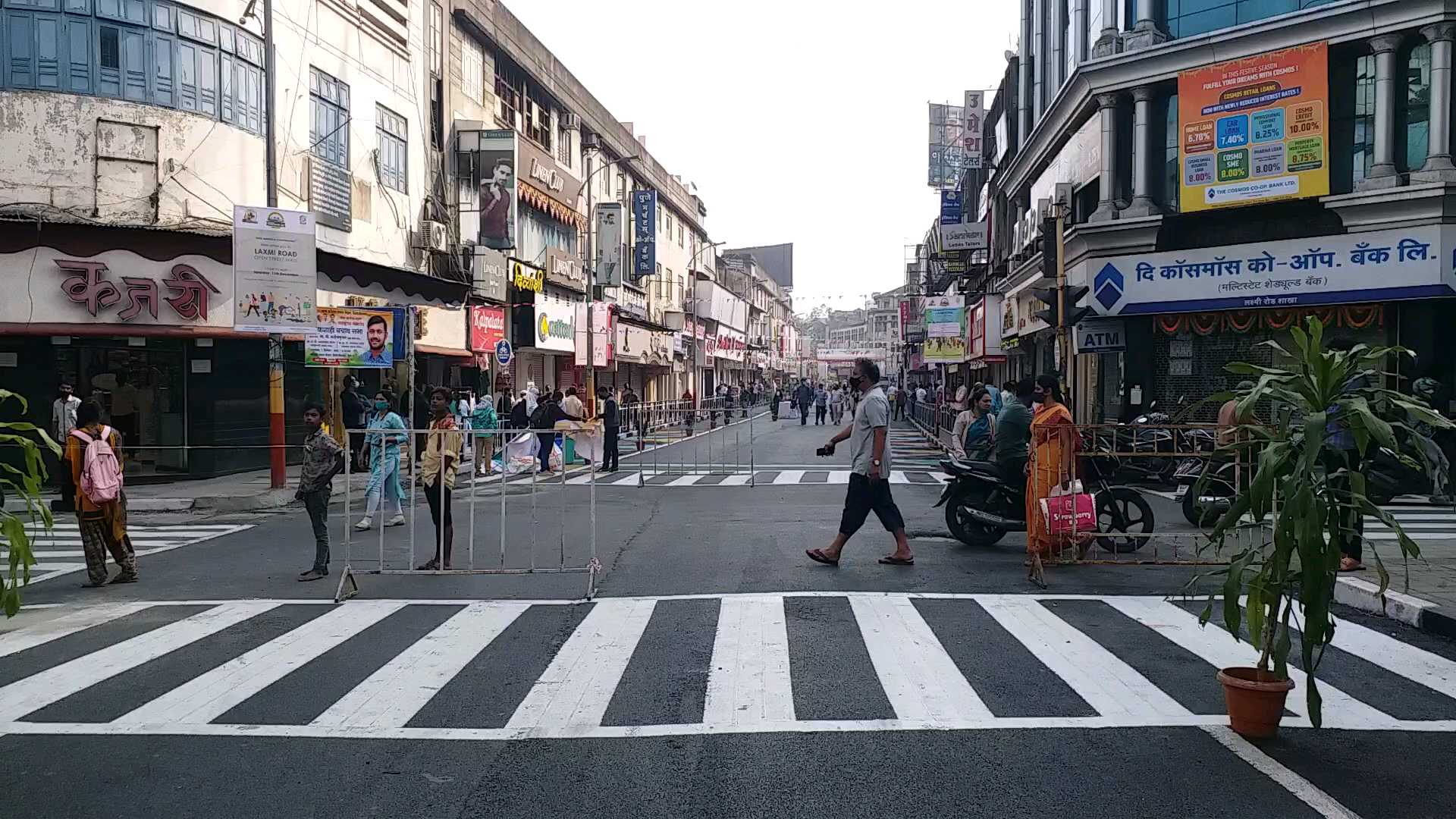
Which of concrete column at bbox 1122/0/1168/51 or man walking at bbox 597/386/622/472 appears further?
man walking at bbox 597/386/622/472

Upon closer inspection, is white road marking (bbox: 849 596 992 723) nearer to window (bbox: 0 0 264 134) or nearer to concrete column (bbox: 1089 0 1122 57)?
window (bbox: 0 0 264 134)

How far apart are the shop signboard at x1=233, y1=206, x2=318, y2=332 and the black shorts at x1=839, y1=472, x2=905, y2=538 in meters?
11.1

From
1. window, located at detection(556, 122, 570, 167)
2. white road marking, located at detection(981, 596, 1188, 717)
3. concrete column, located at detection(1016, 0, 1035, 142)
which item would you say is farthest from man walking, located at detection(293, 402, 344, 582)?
window, located at detection(556, 122, 570, 167)

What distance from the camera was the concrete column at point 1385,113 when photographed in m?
19.6

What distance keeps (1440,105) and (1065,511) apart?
14.4 meters

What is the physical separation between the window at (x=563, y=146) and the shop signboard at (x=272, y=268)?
2203 cm

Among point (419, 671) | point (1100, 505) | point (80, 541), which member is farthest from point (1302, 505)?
point (80, 541)

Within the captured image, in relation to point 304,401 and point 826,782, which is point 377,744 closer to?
point 826,782

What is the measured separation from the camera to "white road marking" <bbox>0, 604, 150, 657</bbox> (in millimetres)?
7812

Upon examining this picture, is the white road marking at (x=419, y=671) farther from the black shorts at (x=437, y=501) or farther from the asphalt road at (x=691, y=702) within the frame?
the black shorts at (x=437, y=501)

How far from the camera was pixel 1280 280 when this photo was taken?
21.0m

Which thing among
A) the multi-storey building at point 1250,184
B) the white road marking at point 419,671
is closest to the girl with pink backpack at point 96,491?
the white road marking at point 419,671

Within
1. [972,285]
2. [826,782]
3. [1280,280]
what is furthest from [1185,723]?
[972,285]

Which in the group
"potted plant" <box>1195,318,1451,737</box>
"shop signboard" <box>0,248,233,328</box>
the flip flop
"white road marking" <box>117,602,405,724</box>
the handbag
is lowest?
"white road marking" <box>117,602,405,724</box>
